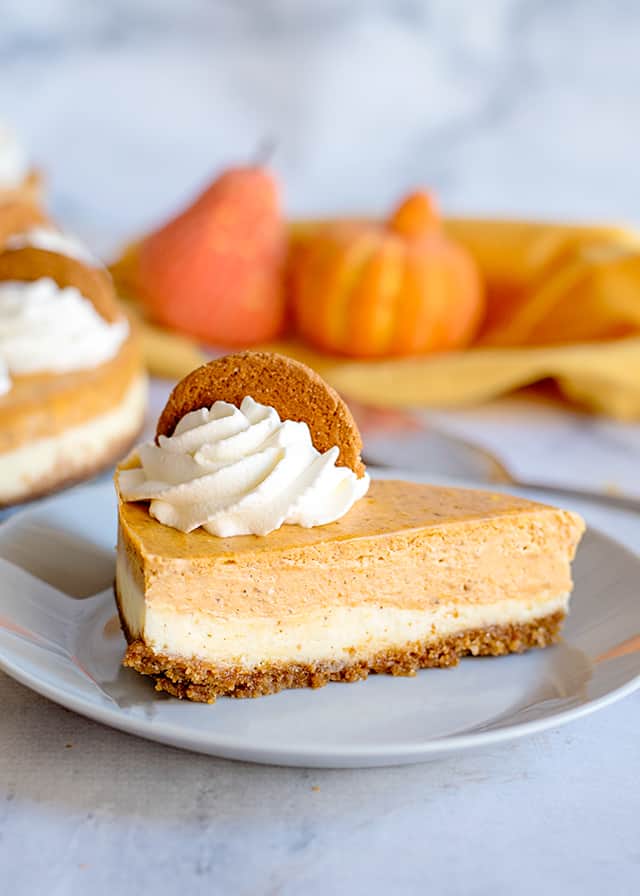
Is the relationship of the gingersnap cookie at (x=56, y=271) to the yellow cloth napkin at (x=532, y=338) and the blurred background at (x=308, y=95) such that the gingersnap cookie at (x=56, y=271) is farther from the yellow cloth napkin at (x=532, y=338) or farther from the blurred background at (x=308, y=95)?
the blurred background at (x=308, y=95)

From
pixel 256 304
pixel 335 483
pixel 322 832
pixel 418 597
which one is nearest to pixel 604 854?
pixel 322 832

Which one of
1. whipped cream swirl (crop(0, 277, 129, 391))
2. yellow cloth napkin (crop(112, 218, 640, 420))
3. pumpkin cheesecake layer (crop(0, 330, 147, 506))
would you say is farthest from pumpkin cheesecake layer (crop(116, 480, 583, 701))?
yellow cloth napkin (crop(112, 218, 640, 420))

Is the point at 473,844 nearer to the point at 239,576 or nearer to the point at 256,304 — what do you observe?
the point at 239,576

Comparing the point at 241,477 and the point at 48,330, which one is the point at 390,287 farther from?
the point at 241,477

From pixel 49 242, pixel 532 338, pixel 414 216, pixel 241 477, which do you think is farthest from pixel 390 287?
pixel 241 477

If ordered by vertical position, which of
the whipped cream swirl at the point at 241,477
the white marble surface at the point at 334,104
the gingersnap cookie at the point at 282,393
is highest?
the gingersnap cookie at the point at 282,393

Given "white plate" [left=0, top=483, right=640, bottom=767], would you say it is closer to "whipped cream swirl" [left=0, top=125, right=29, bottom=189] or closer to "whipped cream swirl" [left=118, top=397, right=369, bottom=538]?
"whipped cream swirl" [left=118, top=397, right=369, bottom=538]

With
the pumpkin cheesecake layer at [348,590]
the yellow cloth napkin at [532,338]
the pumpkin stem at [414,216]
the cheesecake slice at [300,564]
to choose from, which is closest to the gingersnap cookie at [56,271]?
the yellow cloth napkin at [532,338]
